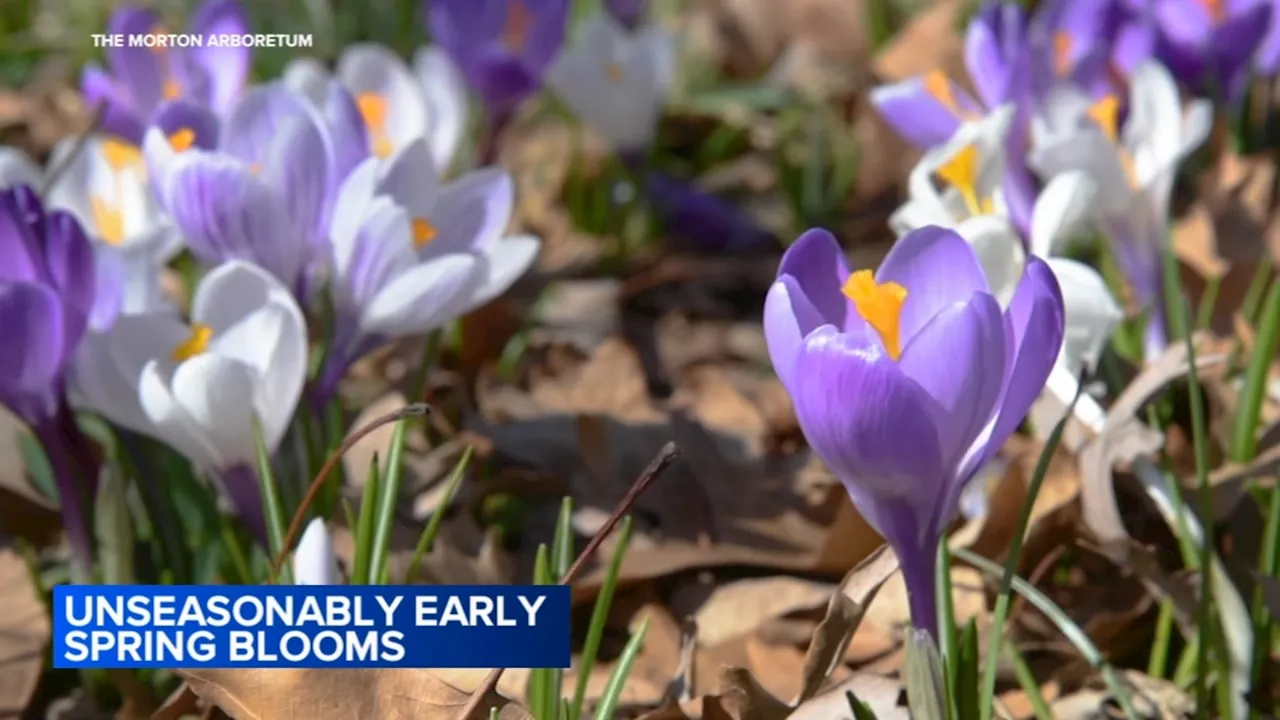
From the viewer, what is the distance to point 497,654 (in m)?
0.97

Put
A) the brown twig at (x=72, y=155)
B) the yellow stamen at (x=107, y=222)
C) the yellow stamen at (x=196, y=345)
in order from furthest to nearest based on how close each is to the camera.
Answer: the yellow stamen at (x=107, y=222) < the brown twig at (x=72, y=155) < the yellow stamen at (x=196, y=345)

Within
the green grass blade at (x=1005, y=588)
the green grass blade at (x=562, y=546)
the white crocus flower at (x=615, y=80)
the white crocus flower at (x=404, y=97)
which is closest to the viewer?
the green grass blade at (x=1005, y=588)

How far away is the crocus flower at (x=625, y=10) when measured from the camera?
2441 mm

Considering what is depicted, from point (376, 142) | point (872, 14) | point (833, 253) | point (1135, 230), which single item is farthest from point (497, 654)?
point (872, 14)

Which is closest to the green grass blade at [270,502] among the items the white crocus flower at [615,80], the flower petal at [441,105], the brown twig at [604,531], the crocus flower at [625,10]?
the brown twig at [604,531]

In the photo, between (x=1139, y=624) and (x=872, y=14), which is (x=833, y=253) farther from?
(x=872, y=14)

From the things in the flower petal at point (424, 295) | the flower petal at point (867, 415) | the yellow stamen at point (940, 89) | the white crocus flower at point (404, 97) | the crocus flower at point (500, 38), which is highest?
the crocus flower at point (500, 38)

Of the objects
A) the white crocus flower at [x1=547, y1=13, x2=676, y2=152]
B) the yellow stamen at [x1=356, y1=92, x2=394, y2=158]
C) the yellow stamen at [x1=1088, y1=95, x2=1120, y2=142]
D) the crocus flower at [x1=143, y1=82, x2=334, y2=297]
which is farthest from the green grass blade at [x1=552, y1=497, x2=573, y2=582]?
the white crocus flower at [x1=547, y1=13, x2=676, y2=152]

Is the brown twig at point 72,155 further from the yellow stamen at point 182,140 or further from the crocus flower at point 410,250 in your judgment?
the crocus flower at point 410,250

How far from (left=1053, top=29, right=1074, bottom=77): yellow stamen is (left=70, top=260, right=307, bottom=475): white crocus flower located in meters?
1.07

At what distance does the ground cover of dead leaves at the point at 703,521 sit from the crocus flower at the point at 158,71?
381 millimetres

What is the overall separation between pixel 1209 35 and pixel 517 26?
921 millimetres

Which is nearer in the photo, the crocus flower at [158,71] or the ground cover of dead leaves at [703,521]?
the ground cover of dead leaves at [703,521]

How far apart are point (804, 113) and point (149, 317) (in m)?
1.61
